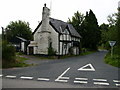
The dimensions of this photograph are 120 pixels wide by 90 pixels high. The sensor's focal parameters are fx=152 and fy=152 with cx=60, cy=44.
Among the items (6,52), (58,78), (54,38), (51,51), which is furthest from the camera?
(54,38)

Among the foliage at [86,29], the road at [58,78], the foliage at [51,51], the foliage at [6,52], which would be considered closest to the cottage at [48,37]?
the foliage at [51,51]

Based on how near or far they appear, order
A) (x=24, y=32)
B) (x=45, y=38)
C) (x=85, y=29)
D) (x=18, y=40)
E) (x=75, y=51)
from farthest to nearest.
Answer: (x=24, y=32) < (x=85, y=29) < (x=18, y=40) < (x=75, y=51) < (x=45, y=38)

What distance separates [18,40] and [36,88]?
118 ft

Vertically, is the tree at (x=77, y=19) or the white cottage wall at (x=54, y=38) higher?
the tree at (x=77, y=19)

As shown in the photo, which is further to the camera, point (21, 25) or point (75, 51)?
point (21, 25)

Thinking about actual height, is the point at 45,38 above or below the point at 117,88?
above

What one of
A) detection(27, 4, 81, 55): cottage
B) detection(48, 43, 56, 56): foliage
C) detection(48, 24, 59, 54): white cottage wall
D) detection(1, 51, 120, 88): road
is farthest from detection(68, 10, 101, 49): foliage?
detection(1, 51, 120, 88): road

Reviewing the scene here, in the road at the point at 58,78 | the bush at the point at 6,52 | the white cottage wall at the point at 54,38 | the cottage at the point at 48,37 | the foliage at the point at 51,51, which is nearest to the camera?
the road at the point at 58,78

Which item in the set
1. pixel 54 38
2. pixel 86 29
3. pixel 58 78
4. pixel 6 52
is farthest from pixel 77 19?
pixel 58 78

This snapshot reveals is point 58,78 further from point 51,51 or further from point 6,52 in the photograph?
point 51,51

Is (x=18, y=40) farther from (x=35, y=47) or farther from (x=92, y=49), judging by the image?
(x=92, y=49)

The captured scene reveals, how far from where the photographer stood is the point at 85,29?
55219 millimetres

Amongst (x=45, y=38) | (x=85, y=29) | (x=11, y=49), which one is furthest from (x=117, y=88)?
(x=85, y=29)

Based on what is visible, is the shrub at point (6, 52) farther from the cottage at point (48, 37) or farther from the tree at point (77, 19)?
the tree at point (77, 19)
